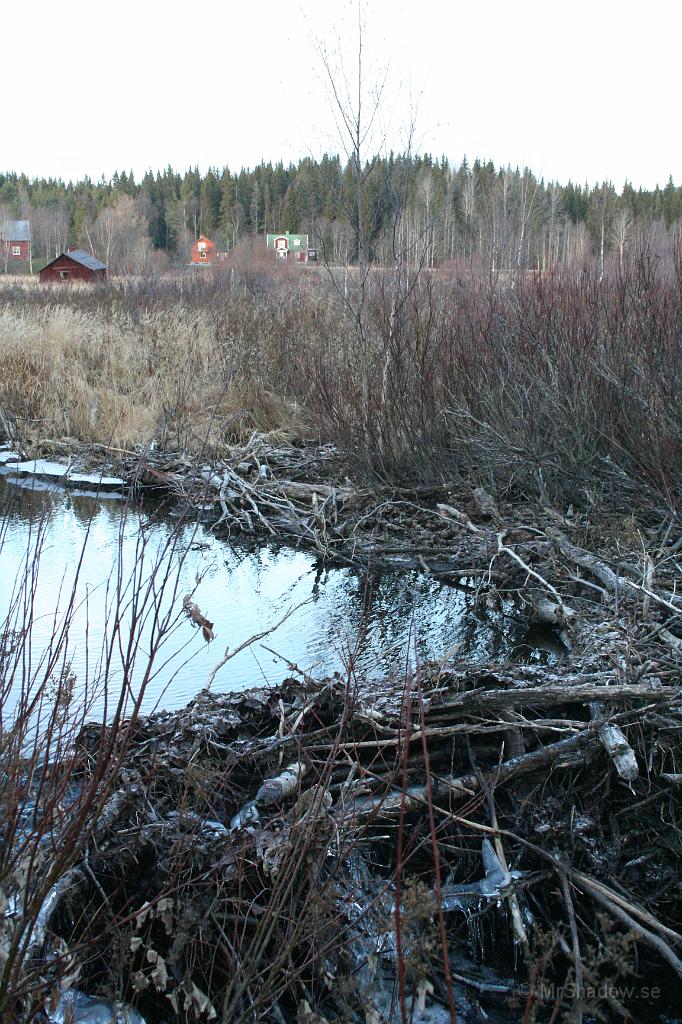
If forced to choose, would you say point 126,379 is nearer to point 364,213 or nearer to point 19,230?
point 364,213

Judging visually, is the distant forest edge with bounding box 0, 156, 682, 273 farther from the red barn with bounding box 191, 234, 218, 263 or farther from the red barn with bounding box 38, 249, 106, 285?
the red barn with bounding box 38, 249, 106, 285

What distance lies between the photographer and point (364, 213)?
855cm

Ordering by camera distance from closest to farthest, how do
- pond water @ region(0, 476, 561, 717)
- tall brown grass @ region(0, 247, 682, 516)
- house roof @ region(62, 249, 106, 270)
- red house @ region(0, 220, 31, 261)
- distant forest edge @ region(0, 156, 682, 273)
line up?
1. pond water @ region(0, 476, 561, 717)
2. tall brown grass @ region(0, 247, 682, 516)
3. distant forest edge @ region(0, 156, 682, 273)
4. house roof @ region(62, 249, 106, 270)
5. red house @ region(0, 220, 31, 261)

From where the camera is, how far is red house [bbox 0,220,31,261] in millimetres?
66000

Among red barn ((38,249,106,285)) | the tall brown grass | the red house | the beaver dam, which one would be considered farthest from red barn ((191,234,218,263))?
the beaver dam

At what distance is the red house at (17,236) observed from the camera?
66000 millimetres

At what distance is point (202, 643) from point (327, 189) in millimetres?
5272

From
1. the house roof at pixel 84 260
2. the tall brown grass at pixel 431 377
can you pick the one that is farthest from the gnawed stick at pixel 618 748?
the house roof at pixel 84 260

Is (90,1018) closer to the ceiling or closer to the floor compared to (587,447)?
closer to the floor

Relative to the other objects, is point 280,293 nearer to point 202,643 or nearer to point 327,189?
point 327,189

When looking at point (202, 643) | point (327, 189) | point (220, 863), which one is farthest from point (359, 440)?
point (220, 863)

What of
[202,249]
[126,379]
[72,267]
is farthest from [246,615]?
[202,249]

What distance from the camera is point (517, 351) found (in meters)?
7.02

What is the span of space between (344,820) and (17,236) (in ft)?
244
